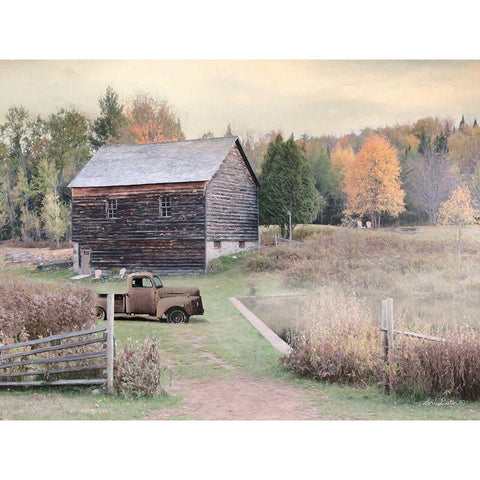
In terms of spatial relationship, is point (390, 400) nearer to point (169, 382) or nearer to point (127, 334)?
point (169, 382)

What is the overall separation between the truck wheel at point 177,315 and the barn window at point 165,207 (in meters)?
1.56

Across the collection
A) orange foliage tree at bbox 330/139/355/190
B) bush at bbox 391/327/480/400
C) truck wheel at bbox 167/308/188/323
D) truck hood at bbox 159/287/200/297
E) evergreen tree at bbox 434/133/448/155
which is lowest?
bush at bbox 391/327/480/400

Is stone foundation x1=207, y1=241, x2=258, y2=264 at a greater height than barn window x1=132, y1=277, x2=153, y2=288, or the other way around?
stone foundation x1=207, y1=241, x2=258, y2=264

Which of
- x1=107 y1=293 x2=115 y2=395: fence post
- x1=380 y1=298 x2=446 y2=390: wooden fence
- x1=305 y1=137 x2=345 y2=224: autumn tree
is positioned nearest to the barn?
x1=305 y1=137 x2=345 y2=224: autumn tree

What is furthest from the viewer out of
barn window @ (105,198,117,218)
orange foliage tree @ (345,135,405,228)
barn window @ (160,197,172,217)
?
barn window @ (105,198,117,218)

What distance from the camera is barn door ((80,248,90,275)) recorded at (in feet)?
27.8

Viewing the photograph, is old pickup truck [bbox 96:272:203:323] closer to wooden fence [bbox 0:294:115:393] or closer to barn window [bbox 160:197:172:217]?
wooden fence [bbox 0:294:115:393]

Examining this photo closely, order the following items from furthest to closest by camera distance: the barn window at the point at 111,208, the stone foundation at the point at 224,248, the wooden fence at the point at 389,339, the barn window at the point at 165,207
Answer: the barn window at the point at 111,208 < the barn window at the point at 165,207 < the stone foundation at the point at 224,248 < the wooden fence at the point at 389,339

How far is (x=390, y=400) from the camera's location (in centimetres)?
640

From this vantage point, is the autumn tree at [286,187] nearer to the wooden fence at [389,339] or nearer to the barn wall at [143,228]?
the barn wall at [143,228]

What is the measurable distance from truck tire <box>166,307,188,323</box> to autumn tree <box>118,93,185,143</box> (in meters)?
2.56

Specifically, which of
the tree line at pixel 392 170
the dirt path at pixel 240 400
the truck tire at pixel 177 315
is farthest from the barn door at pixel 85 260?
the tree line at pixel 392 170

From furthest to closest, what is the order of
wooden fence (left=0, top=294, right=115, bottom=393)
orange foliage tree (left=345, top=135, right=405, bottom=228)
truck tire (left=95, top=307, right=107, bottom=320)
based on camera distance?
orange foliage tree (left=345, top=135, right=405, bottom=228)
truck tire (left=95, top=307, right=107, bottom=320)
wooden fence (left=0, top=294, right=115, bottom=393)

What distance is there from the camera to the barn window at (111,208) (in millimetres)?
8837
